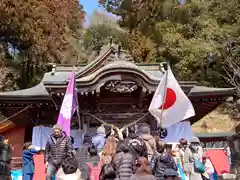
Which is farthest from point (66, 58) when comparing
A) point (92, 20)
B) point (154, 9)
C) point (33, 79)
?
point (92, 20)

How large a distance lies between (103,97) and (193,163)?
19.2 feet

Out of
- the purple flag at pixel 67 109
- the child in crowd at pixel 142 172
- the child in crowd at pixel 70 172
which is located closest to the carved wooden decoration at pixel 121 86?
the purple flag at pixel 67 109

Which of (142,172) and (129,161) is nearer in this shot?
(142,172)

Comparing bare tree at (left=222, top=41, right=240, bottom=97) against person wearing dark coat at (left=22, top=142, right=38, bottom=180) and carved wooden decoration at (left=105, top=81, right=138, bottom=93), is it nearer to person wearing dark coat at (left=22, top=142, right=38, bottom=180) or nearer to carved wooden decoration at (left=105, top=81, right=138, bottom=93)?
carved wooden decoration at (left=105, top=81, right=138, bottom=93)

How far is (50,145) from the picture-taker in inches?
320

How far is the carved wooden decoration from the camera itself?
43.3 ft

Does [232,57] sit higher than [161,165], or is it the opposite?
[232,57]

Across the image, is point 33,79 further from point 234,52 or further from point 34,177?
point 34,177

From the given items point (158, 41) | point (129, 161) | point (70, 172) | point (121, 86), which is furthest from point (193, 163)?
point (158, 41)

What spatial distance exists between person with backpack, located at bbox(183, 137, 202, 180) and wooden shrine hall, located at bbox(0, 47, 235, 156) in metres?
4.21

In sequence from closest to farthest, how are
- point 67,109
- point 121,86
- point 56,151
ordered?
point 56,151, point 67,109, point 121,86

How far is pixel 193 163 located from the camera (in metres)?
8.70

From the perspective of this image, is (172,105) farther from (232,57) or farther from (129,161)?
(232,57)

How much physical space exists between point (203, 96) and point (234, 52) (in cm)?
1222
